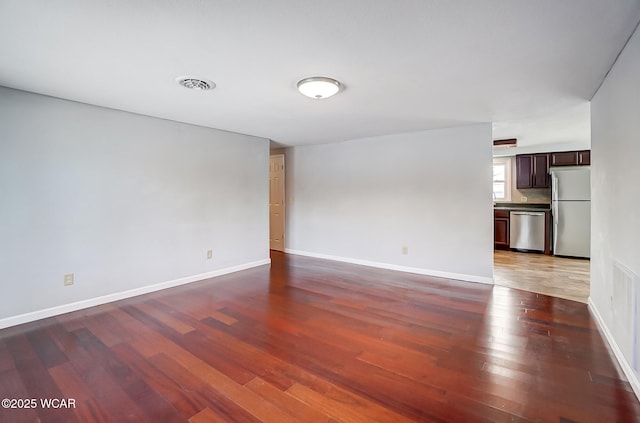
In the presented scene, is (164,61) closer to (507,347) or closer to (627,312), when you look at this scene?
(507,347)

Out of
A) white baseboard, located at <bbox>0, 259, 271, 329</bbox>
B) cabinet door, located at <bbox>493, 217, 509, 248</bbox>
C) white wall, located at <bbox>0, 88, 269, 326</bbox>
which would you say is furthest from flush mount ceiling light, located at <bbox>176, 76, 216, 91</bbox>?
cabinet door, located at <bbox>493, 217, 509, 248</bbox>

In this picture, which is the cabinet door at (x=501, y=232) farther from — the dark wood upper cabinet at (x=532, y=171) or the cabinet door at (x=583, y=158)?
the cabinet door at (x=583, y=158)

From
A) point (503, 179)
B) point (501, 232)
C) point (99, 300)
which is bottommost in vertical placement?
point (99, 300)

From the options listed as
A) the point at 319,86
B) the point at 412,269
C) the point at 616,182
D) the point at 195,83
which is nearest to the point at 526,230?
the point at 412,269

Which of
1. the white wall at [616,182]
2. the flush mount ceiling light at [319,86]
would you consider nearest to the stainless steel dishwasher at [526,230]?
the white wall at [616,182]

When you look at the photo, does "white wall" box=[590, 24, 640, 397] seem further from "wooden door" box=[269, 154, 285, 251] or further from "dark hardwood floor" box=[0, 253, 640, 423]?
"wooden door" box=[269, 154, 285, 251]

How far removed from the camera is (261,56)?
82.0 inches

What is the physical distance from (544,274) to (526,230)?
1.95 metres

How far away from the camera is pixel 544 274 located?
4516 millimetres

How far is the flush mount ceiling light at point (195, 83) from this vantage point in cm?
249

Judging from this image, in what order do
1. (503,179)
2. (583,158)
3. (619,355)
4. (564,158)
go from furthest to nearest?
(503,179), (564,158), (583,158), (619,355)

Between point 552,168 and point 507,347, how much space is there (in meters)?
5.21

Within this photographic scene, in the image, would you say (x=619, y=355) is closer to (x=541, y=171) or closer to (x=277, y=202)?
(x=541, y=171)

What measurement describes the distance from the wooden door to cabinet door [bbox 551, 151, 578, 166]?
559 cm
